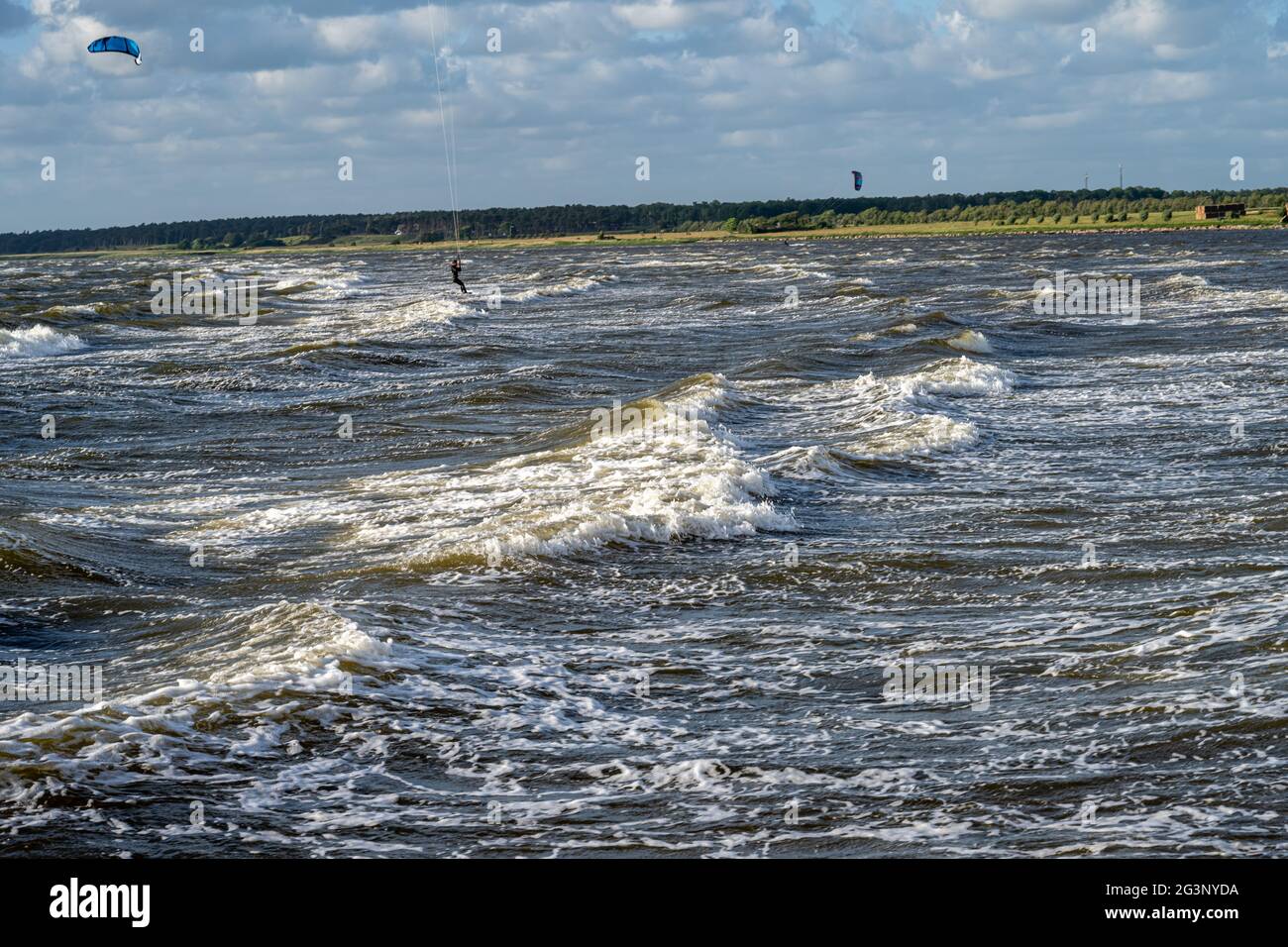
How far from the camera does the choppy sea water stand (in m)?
8.66

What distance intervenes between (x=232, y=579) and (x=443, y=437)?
34.4 ft

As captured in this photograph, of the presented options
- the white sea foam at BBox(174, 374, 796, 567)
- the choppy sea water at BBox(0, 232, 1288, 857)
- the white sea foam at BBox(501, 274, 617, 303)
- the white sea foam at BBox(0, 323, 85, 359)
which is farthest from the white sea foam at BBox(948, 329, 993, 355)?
the white sea foam at BBox(501, 274, 617, 303)

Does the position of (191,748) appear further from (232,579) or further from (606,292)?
(606,292)

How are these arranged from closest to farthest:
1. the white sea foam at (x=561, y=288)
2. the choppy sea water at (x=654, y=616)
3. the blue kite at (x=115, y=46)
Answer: the choppy sea water at (x=654, y=616) → the blue kite at (x=115, y=46) → the white sea foam at (x=561, y=288)

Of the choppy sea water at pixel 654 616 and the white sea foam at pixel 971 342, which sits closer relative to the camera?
the choppy sea water at pixel 654 616

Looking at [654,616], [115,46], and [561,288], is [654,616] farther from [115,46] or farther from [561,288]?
[561,288]

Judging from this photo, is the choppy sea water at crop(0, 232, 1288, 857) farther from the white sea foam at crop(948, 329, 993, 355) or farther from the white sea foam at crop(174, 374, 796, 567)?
the white sea foam at crop(948, 329, 993, 355)

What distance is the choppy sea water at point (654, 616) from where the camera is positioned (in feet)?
28.4

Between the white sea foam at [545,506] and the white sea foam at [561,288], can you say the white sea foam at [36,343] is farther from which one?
the white sea foam at [545,506]

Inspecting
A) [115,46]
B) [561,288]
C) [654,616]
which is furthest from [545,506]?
[561,288]

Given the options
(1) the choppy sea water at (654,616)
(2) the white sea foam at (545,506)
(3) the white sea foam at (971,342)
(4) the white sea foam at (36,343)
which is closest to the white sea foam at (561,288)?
(4) the white sea foam at (36,343)

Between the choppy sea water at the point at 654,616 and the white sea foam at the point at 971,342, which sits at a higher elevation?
→ the white sea foam at the point at 971,342
